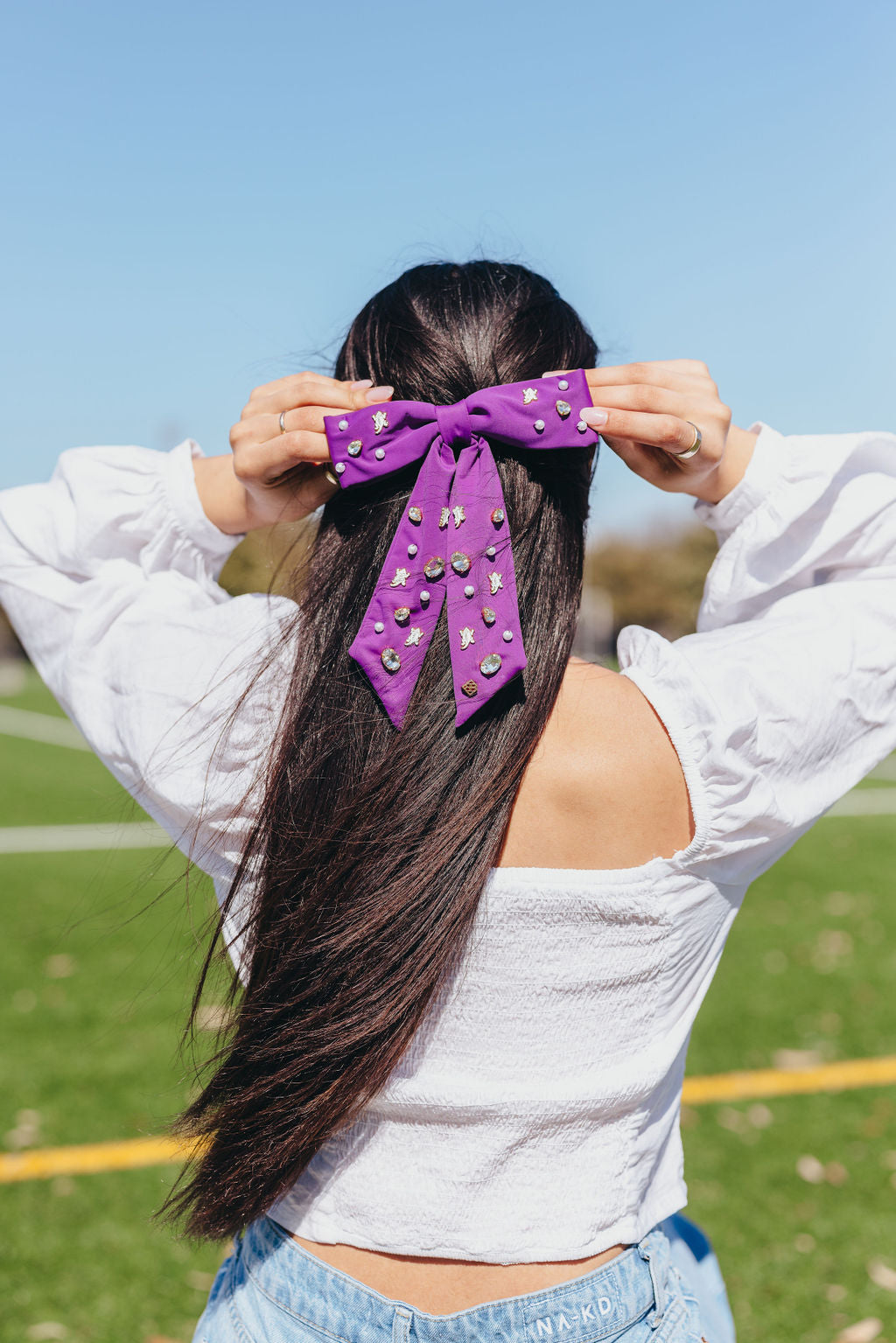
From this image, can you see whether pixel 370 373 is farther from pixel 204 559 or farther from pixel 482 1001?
pixel 482 1001

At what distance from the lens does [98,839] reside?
31.2 ft

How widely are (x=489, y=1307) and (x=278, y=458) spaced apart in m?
1.01

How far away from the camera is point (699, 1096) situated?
4527mm

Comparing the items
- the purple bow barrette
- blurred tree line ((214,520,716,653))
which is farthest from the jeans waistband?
blurred tree line ((214,520,716,653))

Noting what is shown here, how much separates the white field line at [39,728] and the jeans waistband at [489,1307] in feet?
53.8

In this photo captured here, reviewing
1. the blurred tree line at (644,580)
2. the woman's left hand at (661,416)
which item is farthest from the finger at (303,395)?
the blurred tree line at (644,580)

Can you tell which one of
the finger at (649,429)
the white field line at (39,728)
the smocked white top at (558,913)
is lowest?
the white field line at (39,728)

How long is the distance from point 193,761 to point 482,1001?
42 cm

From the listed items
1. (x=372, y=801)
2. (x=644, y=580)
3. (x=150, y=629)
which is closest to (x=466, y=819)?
(x=372, y=801)

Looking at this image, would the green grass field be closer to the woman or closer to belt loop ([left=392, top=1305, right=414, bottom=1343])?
the woman

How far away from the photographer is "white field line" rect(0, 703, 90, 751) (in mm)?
18812

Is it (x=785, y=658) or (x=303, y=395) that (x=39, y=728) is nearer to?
(x=303, y=395)

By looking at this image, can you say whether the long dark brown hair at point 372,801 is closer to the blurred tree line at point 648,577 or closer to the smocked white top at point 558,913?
the smocked white top at point 558,913

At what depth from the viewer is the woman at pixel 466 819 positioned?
45.9 inches
